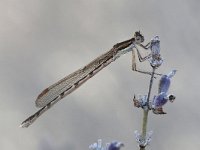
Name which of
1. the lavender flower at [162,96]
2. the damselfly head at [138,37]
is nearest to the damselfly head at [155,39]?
the lavender flower at [162,96]

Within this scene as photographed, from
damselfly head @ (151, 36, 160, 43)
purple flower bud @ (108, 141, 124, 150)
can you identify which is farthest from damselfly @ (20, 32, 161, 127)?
purple flower bud @ (108, 141, 124, 150)

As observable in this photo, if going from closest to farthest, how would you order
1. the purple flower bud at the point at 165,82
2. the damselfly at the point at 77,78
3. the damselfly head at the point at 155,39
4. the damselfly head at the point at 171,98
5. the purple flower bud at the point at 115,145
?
the purple flower bud at the point at 115,145
the damselfly head at the point at 171,98
the purple flower bud at the point at 165,82
the damselfly head at the point at 155,39
the damselfly at the point at 77,78

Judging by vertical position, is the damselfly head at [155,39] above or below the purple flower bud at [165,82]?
above

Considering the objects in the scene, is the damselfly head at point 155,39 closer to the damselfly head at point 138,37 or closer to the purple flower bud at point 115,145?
the damselfly head at point 138,37

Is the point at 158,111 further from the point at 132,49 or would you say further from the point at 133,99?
the point at 132,49

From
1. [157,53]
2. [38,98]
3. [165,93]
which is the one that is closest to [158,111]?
[165,93]

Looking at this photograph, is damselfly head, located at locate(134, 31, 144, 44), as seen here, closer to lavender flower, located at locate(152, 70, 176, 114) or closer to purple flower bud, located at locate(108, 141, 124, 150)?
lavender flower, located at locate(152, 70, 176, 114)

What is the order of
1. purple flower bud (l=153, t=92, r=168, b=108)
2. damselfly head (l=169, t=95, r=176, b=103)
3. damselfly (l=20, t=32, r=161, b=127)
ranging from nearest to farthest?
damselfly head (l=169, t=95, r=176, b=103) < purple flower bud (l=153, t=92, r=168, b=108) < damselfly (l=20, t=32, r=161, b=127)

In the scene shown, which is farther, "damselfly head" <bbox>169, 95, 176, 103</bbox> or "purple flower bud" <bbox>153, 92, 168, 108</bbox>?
"purple flower bud" <bbox>153, 92, 168, 108</bbox>

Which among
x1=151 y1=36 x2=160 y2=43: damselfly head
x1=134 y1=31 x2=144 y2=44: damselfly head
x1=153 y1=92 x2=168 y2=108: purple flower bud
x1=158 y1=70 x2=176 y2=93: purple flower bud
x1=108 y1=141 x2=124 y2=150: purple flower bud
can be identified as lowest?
x1=108 y1=141 x2=124 y2=150: purple flower bud

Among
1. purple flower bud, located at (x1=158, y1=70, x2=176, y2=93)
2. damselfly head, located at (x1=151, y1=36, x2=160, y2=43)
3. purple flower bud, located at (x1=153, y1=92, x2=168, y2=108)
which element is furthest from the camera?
damselfly head, located at (x1=151, y1=36, x2=160, y2=43)

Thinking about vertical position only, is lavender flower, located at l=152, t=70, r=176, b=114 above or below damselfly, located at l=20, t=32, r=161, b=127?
below
